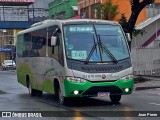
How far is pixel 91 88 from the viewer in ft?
47.4

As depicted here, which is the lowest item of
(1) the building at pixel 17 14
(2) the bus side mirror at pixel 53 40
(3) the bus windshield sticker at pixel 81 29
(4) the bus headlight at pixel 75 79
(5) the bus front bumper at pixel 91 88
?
(5) the bus front bumper at pixel 91 88

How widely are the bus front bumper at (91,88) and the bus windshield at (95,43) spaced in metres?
0.77

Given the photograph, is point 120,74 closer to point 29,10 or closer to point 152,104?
point 152,104

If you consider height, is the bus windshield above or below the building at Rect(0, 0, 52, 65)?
below

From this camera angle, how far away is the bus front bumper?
47.3 feet

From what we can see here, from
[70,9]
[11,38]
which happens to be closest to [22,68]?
[70,9]

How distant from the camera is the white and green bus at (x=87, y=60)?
14.5m

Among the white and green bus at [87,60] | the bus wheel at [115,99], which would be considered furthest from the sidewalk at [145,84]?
the white and green bus at [87,60]

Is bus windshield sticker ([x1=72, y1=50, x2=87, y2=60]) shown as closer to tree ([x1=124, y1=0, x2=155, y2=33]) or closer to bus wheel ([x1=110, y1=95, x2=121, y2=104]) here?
Result: bus wheel ([x1=110, y1=95, x2=121, y2=104])

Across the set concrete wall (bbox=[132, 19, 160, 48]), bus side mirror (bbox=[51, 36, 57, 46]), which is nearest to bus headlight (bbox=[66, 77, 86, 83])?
bus side mirror (bbox=[51, 36, 57, 46])

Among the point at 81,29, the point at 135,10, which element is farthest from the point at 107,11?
the point at 81,29

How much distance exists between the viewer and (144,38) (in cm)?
4341

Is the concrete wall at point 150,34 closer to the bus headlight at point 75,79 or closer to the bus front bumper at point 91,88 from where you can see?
the bus front bumper at point 91,88

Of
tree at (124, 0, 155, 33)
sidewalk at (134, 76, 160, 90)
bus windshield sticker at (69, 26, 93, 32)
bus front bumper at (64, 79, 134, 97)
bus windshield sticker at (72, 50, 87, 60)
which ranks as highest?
tree at (124, 0, 155, 33)
